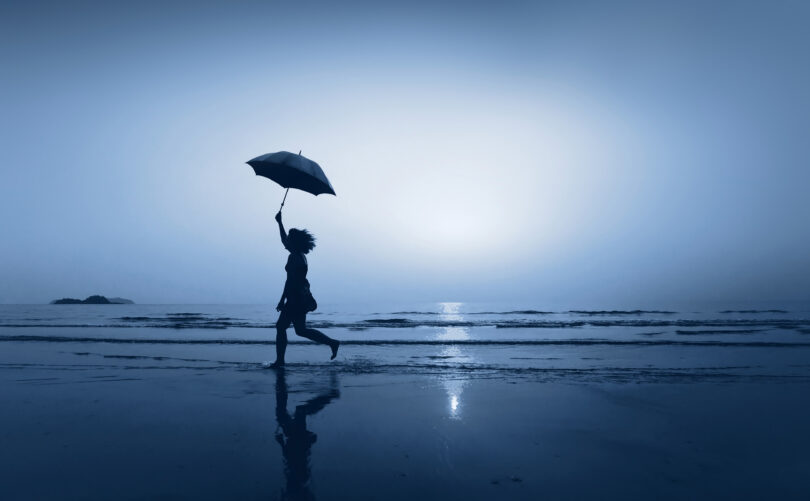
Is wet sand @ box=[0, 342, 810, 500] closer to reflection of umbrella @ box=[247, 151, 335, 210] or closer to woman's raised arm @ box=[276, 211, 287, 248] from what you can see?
woman's raised arm @ box=[276, 211, 287, 248]

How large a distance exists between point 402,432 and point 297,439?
3.37 feet

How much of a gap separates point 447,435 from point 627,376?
518 centimetres

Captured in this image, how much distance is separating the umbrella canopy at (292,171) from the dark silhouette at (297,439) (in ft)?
12.4

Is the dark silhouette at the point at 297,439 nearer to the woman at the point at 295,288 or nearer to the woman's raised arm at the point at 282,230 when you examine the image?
the woman at the point at 295,288

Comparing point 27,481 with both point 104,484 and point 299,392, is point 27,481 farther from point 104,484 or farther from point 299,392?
point 299,392

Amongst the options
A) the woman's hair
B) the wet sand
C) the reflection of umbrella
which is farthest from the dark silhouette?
the reflection of umbrella

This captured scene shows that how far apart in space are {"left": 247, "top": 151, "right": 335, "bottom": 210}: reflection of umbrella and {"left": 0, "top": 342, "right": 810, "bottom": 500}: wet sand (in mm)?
3641

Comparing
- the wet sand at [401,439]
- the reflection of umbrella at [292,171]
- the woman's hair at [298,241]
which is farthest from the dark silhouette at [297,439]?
the reflection of umbrella at [292,171]

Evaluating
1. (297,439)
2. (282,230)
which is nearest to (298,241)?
(282,230)

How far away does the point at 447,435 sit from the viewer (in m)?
4.22

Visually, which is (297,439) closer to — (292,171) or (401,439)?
(401,439)

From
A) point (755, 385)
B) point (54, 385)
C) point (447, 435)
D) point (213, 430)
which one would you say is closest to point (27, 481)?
point (213, 430)

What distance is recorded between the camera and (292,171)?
8.06m

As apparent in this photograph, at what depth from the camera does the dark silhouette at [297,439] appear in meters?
2.94
